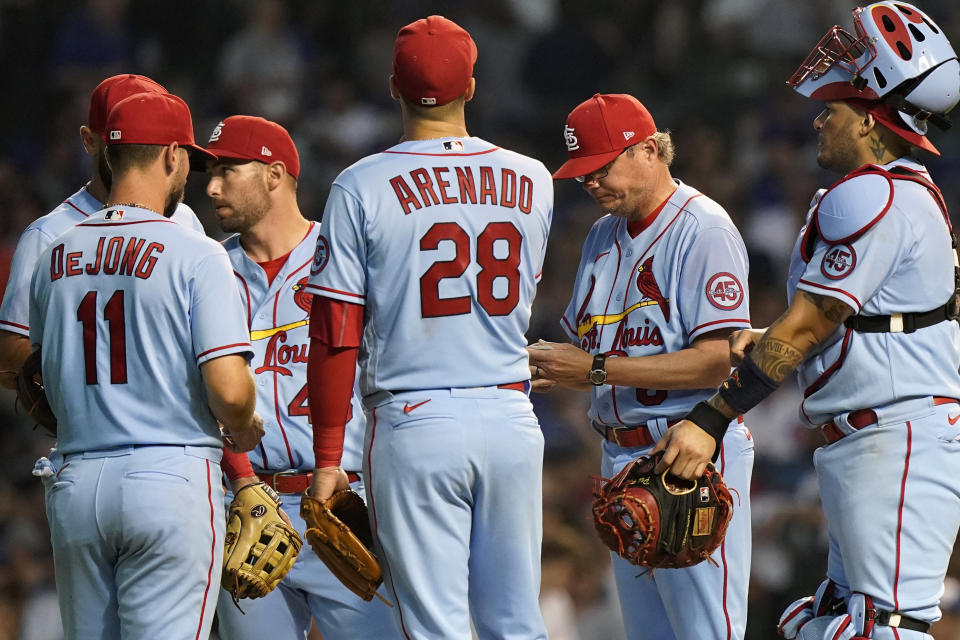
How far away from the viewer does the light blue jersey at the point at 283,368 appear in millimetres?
4688

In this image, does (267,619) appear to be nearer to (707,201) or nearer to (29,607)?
(707,201)

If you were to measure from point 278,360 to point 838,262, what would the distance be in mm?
2038

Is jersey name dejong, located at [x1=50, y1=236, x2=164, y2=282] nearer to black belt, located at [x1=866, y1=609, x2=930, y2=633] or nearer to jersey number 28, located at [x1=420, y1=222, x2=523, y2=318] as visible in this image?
jersey number 28, located at [x1=420, y1=222, x2=523, y2=318]

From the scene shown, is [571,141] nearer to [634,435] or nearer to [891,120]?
[634,435]

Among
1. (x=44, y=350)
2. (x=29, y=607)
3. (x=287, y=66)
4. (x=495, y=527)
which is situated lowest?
(x=29, y=607)

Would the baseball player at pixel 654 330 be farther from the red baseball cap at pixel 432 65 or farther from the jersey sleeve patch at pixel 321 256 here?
the jersey sleeve patch at pixel 321 256

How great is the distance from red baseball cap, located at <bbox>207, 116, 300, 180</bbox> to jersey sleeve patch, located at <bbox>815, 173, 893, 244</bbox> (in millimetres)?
2146

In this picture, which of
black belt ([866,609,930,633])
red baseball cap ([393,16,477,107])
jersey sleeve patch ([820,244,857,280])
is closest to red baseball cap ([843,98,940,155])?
jersey sleeve patch ([820,244,857,280])

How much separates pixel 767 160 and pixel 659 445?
6.51m

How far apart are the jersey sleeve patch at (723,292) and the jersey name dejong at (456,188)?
2.97 ft

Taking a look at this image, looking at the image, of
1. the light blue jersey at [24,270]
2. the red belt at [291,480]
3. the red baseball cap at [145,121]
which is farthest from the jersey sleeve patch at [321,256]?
the red belt at [291,480]

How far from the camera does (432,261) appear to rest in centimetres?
386

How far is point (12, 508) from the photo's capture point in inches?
344

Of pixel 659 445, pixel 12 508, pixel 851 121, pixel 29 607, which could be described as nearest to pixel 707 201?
pixel 851 121
